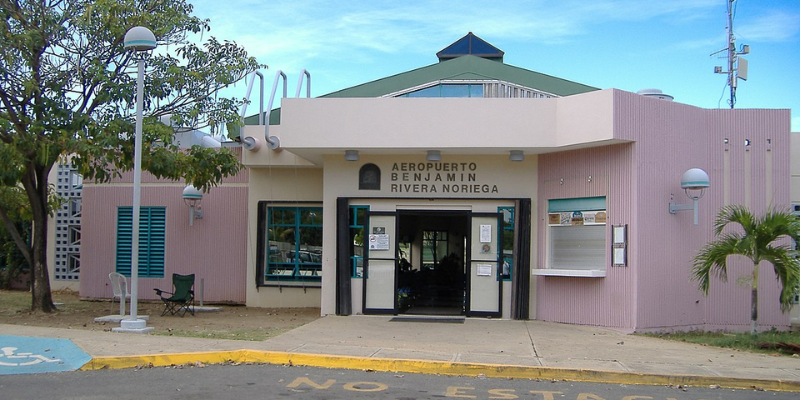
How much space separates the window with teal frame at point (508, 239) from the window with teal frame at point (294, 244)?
4.52 meters

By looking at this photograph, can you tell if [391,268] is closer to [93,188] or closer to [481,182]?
[481,182]

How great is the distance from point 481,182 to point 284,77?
16.3ft

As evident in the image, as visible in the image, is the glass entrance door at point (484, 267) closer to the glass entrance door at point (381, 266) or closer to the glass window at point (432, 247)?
the glass entrance door at point (381, 266)

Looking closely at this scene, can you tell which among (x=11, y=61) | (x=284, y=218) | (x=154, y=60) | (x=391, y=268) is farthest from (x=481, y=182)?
(x=11, y=61)

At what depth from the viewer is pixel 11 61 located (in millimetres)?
13133

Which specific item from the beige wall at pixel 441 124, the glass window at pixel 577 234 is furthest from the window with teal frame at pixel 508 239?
the beige wall at pixel 441 124

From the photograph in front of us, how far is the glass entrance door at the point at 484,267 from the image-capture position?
47.5 feet

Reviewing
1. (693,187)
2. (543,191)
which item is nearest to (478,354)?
(543,191)

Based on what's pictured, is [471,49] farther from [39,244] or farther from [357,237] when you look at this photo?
[39,244]

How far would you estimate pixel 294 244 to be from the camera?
17.3 metres

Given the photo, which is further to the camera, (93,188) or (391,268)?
(93,188)

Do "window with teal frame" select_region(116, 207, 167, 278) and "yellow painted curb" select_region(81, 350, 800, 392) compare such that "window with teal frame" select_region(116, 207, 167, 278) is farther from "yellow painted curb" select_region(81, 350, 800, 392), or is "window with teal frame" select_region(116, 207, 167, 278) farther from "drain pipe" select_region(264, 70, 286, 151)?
"yellow painted curb" select_region(81, 350, 800, 392)

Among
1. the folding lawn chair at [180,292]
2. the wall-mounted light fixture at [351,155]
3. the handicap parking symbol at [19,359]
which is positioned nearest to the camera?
the handicap parking symbol at [19,359]

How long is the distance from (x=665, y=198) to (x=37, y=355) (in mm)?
9937
